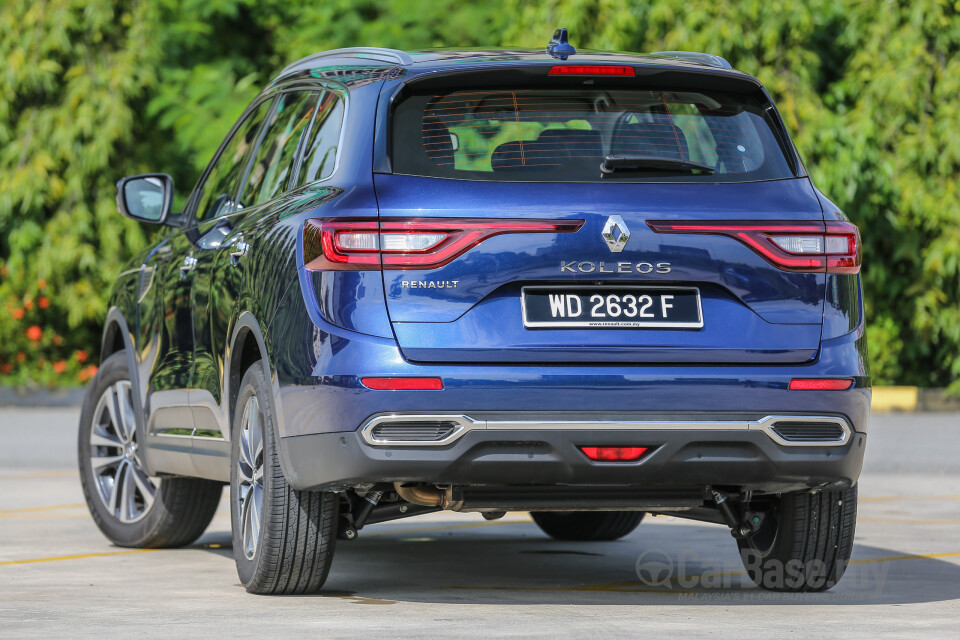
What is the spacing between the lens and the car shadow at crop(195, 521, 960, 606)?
6455 millimetres

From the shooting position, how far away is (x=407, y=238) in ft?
18.2

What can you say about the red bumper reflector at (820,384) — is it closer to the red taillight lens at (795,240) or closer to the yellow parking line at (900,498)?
the red taillight lens at (795,240)

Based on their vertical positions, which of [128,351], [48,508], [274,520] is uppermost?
[274,520]

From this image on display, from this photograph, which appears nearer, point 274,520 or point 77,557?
point 274,520

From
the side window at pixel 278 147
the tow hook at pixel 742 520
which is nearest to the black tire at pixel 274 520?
the side window at pixel 278 147

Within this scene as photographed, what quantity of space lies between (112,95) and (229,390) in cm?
1385

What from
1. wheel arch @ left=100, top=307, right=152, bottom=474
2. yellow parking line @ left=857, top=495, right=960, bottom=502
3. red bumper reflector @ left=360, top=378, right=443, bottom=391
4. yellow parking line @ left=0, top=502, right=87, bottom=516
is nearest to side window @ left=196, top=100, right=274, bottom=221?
wheel arch @ left=100, top=307, right=152, bottom=474

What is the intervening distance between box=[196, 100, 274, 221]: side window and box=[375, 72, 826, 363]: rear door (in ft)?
5.17

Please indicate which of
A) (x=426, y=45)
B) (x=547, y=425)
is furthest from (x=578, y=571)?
(x=426, y=45)

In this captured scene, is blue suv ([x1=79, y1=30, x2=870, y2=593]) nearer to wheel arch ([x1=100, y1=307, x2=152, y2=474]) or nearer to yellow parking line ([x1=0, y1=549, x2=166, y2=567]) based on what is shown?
wheel arch ([x1=100, y1=307, x2=152, y2=474])

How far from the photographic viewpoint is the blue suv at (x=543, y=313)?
5.51 m

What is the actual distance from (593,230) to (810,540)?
1619 millimetres

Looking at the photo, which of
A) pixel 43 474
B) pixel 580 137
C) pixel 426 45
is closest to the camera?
pixel 580 137

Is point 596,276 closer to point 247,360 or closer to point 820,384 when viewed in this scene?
point 820,384
